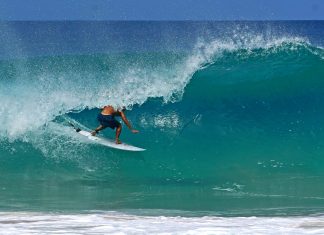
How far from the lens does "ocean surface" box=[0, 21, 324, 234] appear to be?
26.5 feet

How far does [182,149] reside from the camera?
40.3 ft

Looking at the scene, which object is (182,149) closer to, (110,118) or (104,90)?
(110,118)

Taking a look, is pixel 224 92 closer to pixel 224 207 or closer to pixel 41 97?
pixel 41 97

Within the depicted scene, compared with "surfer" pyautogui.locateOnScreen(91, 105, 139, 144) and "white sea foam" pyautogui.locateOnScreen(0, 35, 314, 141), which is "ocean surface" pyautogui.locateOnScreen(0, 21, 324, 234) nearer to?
"white sea foam" pyautogui.locateOnScreen(0, 35, 314, 141)

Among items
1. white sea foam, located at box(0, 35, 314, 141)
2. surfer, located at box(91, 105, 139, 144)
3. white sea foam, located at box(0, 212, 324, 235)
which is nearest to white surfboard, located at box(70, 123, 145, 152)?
surfer, located at box(91, 105, 139, 144)

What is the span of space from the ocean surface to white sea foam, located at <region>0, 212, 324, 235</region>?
0.01 m

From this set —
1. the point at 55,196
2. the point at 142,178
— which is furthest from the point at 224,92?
the point at 55,196

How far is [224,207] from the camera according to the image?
29.5 ft

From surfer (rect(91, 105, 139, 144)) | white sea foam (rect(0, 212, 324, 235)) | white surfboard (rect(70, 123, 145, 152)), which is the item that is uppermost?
surfer (rect(91, 105, 139, 144))

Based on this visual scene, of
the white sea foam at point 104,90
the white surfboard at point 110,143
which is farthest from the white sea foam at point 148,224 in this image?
the white sea foam at point 104,90

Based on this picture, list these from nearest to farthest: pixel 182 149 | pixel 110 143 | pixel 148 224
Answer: pixel 148 224 < pixel 110 143 < pixel 182 149

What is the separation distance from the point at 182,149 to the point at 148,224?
16.0 feet

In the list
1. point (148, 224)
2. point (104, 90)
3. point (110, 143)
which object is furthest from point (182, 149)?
point (148, 224)

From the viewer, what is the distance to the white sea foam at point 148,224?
7074 mm
